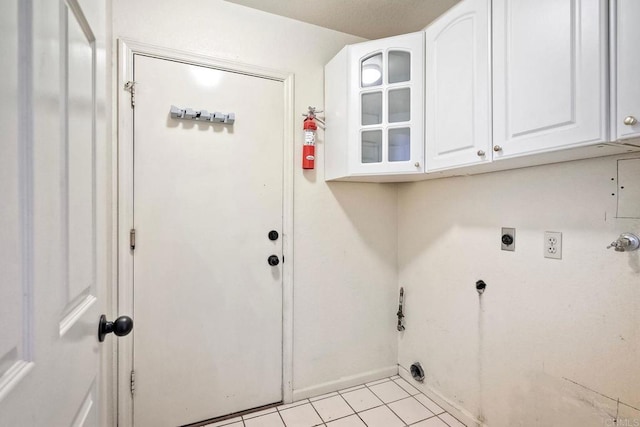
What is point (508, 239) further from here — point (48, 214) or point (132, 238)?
point (132, 238)

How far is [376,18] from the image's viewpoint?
1.86 meters

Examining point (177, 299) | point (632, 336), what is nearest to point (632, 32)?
point (632, 336)

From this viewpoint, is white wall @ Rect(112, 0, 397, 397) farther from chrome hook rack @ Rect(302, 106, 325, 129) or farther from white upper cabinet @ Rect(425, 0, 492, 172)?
white upper cabinet @ Rect(425, 0, 492, 172)

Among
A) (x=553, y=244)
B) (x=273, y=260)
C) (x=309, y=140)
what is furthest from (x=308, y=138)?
(x=553, y=244)

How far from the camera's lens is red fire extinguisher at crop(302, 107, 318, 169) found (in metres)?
1.86

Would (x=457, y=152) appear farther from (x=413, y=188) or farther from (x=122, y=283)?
(x=122, y=283)

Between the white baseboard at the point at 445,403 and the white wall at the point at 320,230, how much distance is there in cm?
14

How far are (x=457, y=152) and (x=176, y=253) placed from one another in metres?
1.51

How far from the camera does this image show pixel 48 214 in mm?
494

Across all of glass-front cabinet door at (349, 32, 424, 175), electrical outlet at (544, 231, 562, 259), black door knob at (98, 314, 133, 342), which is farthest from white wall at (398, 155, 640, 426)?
black door knob at (98, 314, 133, 342)

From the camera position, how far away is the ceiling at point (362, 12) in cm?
172

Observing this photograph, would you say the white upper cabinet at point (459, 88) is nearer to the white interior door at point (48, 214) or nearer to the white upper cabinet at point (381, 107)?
the white upper cabinet at point (381, 107)

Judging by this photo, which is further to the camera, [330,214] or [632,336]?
[330,214]

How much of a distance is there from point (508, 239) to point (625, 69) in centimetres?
81
